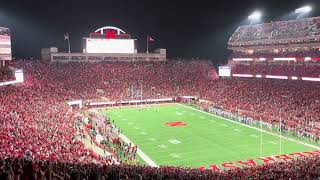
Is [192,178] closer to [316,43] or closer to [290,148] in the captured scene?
[290,148]

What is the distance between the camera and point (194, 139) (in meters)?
33.3

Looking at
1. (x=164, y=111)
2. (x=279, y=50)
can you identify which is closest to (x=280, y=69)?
(x=279, y=50)

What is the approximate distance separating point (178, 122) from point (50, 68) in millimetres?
31022

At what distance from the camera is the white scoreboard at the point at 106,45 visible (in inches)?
2719

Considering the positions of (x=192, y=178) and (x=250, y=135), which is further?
(x=250, y=135)

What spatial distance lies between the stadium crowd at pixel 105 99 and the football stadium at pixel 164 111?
0.39 feet

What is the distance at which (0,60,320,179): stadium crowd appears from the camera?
14.8m

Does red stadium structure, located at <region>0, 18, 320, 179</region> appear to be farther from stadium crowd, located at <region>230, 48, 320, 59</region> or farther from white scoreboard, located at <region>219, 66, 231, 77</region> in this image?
white scoreboard, located at <region>219, 66, 231, 77</region>

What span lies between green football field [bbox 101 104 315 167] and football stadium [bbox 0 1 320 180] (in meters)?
0.09

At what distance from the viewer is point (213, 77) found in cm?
7138

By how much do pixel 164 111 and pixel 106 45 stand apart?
2444cm

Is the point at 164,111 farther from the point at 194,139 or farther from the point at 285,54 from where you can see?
the point at 285,54

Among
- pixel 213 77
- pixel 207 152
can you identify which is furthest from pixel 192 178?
pixel 213 77

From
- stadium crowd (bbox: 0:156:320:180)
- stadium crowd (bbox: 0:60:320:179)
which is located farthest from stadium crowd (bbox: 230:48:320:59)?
stadium crowd (bbox: 0:156:320:180)
